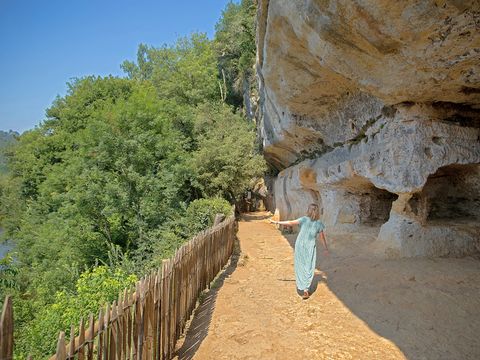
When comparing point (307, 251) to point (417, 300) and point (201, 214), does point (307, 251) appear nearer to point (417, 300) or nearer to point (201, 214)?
point (417, 300)

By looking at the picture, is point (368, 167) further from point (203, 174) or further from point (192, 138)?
point (192, 138)

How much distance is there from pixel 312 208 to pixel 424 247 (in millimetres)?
2129

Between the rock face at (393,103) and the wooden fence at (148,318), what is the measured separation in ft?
11.5

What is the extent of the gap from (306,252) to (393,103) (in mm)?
2908

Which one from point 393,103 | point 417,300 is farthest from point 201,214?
point 417,300

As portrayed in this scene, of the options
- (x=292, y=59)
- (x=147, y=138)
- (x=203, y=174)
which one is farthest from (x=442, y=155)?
(x=203, y=174)

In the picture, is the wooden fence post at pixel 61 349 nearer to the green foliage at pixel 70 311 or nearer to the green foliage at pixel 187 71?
→ the green foliage at pixel 70 311

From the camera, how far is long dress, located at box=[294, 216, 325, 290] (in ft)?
16.9

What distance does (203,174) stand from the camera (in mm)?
14539

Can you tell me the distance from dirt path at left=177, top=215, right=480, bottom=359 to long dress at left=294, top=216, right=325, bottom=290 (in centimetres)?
30

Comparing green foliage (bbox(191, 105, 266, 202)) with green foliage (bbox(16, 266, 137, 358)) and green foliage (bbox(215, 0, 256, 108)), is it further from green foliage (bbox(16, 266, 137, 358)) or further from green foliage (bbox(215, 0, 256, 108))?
green foliage (bbox(16, 266, 137, 358))

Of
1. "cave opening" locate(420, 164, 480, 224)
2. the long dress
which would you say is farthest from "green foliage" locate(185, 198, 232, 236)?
"cave opening" locate(420, 164, 480, 224)

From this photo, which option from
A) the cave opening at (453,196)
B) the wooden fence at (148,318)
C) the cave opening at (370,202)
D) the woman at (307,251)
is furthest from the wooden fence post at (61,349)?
the cave opening at (370,202)

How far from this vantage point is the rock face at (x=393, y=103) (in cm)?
398
